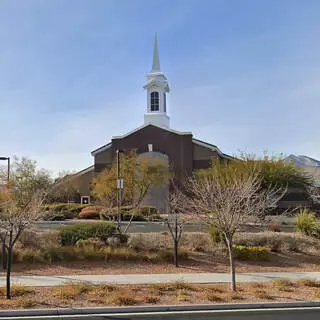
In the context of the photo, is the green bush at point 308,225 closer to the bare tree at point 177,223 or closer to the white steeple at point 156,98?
the bare tree at point 177,223

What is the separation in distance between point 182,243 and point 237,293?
734 centimetres

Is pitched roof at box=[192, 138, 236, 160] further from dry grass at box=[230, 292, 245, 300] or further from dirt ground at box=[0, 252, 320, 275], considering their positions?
dry grass at box=[230, 292, 245, 300]

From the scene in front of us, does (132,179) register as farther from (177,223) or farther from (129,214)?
(177,223)

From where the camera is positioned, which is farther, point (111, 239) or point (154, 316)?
point (111, 239)

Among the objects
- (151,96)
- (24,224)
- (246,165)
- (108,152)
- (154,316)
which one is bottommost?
(154,316)

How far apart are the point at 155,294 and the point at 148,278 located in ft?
8.56

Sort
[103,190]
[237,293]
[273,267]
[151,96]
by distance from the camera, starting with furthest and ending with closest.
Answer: [151,96]
[103,190]
[273,267]
[237,293]

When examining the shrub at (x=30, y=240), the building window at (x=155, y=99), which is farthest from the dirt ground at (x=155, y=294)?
the building window at (x=155, y=99)

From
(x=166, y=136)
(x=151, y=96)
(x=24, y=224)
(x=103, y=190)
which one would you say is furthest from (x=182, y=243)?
(x=151, y=96)

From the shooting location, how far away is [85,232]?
57.7ft

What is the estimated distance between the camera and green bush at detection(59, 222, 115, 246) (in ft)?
56.8

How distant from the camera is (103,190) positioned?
135 feet

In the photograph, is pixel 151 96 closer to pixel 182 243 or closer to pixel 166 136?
pixel 166 136

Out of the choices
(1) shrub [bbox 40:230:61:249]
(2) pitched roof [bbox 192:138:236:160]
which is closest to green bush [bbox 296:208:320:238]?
(1) shrub [bbox 40:230:61:249]
